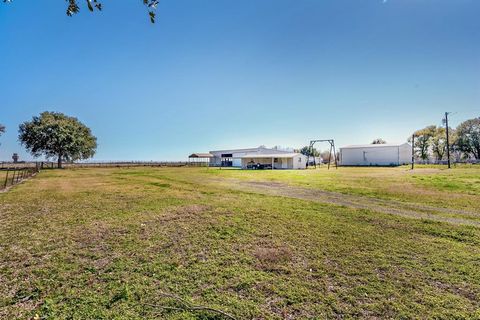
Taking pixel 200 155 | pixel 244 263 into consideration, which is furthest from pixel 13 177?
pixel 200 155

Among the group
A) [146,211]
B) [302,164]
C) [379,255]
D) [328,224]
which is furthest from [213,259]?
[302,164]

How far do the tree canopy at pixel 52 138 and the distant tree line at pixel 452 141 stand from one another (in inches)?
2701

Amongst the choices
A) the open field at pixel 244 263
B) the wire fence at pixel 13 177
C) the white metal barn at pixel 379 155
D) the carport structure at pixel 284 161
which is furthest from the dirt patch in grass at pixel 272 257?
the white metal barn at pixel 379 155

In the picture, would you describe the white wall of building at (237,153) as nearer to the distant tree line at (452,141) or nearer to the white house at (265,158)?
the white house at (265,158)

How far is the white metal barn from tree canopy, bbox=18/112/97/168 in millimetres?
54001

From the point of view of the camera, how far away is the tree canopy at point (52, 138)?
41.4 metres

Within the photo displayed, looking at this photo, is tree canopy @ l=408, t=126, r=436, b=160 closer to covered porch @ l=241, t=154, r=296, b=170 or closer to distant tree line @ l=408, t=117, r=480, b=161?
distant tree line @ l=408, t=117, r=480, b=161

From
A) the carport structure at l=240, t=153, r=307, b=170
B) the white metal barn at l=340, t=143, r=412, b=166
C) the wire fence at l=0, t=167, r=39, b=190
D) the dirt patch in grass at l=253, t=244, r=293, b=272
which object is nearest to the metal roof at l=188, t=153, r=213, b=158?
the carport structure at l=240, t=153, r=307, b=170

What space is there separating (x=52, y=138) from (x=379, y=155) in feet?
199

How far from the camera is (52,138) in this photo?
41.5m

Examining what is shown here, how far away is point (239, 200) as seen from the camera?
10094 mm

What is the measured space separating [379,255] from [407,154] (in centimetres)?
5199

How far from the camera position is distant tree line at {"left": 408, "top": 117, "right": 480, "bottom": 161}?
170 feet

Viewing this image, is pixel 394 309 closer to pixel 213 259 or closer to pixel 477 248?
pixel 213 259
